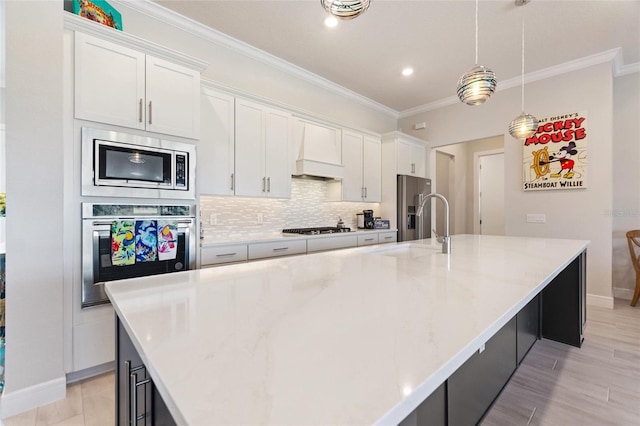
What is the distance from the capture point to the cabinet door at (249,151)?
298cm

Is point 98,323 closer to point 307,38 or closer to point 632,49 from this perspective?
point 307,38

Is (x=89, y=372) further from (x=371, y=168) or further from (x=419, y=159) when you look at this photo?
(x=419, y=159)

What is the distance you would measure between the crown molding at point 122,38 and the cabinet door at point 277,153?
0.97m

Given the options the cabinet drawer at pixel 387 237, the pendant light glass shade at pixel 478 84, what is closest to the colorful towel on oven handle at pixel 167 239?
the pendant light glass shade at pixel 478 84

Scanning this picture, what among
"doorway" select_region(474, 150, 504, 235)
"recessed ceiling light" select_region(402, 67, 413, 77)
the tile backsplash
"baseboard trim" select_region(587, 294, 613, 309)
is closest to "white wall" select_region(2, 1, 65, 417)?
the tile backsplash

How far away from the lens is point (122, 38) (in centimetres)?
206

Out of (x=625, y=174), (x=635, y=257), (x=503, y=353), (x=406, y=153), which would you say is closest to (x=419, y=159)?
(x=406, y=153)

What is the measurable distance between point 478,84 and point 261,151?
210 centimetres

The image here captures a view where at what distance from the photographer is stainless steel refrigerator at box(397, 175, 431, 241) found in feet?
14.5

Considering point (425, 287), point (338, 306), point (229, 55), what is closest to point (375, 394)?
point (338, 306)

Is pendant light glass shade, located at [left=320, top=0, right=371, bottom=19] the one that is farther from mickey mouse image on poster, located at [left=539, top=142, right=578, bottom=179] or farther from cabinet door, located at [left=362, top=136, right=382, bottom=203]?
mickey mouse image on poster, located at [left=539, top=142, right=578, bottom=179]

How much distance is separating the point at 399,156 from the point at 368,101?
42.4 inches

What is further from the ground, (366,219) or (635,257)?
(366,219)

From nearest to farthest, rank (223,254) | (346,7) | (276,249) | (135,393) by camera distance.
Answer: (135,393), (346,7), (223,254), (276,249)
